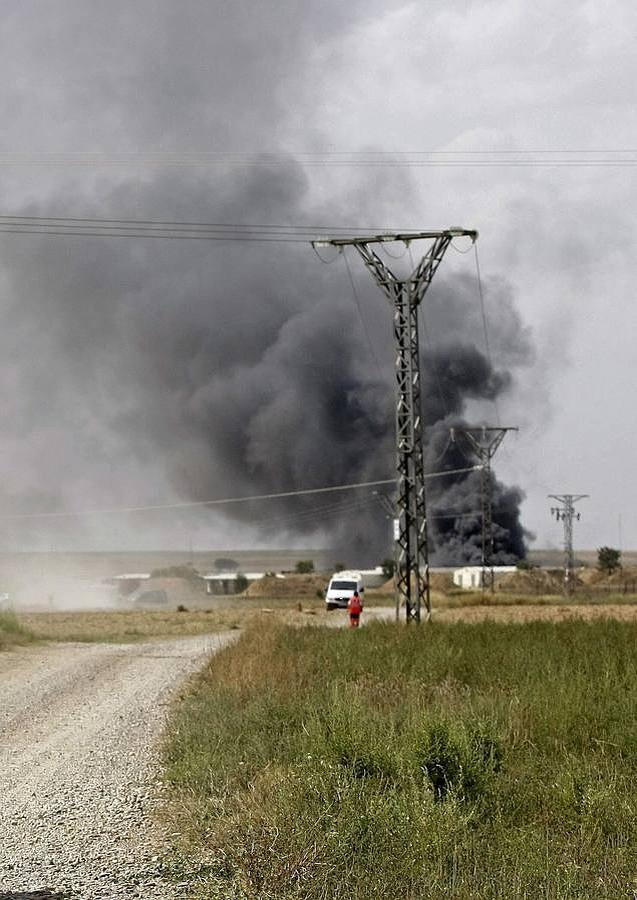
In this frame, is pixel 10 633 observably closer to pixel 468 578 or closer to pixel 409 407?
pixel 409 407

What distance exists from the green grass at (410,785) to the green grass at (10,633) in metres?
14.0

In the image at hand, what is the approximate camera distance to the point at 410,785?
998 centimetres

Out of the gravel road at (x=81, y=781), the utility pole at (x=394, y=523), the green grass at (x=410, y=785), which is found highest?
the utility pole at (x=394, y=523)

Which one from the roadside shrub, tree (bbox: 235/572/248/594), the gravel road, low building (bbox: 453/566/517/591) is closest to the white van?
the gravel road

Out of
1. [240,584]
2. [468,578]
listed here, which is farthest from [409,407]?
[240,584]

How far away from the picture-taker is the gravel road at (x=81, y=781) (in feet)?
27.2

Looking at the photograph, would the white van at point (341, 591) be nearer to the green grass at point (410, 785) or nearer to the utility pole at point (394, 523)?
the utility pole at point (394, 523)

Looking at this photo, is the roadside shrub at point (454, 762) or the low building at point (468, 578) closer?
the roadside shrub at point (454, 762)

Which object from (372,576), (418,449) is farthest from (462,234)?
(372,576)

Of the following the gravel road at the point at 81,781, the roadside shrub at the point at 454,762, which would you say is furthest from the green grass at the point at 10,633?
the roadside shrub at the point at 454,762

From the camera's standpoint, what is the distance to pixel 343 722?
437 inches

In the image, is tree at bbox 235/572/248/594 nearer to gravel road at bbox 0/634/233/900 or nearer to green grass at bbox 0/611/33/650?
green grass at bbox 0/611/33/650

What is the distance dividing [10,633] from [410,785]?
78.1 feet

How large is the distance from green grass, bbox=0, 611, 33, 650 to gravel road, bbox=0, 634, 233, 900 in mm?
6565
